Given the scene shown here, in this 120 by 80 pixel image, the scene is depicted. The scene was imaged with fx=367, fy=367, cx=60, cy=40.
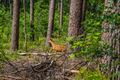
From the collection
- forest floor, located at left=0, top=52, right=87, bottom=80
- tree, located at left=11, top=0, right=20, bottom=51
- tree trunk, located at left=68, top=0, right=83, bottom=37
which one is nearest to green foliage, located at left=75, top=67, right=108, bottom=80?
forest floor, located at left=0, top=52, right=87, bottom=80

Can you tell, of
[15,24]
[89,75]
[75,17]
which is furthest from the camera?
[15,24]

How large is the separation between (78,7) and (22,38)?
39.8ft

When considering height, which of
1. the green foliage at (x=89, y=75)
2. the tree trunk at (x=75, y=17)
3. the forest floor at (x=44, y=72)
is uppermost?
the tree trunk at (x=75, y=17)

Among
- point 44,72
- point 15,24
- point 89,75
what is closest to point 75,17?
point 44,72

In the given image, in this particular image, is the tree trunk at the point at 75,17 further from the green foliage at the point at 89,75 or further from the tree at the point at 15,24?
the tree at the point at 15,24

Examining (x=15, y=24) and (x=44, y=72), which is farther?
(x=15, y=24)

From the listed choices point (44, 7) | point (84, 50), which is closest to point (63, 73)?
point (84, 50)

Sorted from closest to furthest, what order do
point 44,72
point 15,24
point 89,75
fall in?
1. point 89,75
2. point 44,72
3. point 15,24

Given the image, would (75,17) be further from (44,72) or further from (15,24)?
(15,24)

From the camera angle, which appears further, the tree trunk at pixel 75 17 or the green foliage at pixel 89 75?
the tree trunk at pixel 75 17

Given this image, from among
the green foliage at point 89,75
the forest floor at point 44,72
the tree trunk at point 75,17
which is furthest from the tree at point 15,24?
the green foliage at point 89,75

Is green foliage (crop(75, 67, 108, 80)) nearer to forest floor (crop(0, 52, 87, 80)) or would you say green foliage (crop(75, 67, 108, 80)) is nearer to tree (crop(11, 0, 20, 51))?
forest floor (crop(0, 52, 87, 80))

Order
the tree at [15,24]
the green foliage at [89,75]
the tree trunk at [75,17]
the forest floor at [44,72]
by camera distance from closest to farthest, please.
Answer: the green foliage at [89,75], the forest floor at [44,72], the tree trunk at [75,17], the tree at [15,24]

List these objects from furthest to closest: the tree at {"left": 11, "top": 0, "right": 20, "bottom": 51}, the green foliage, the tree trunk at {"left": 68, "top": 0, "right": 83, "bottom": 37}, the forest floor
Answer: the tree at {"left": 11, "top": 0, "right": 20, "bottom": 51} → the tree trunk at {"left": 68, "top": 0, "right": 83, "bottom": 37} → the forest floor → the green foliage
